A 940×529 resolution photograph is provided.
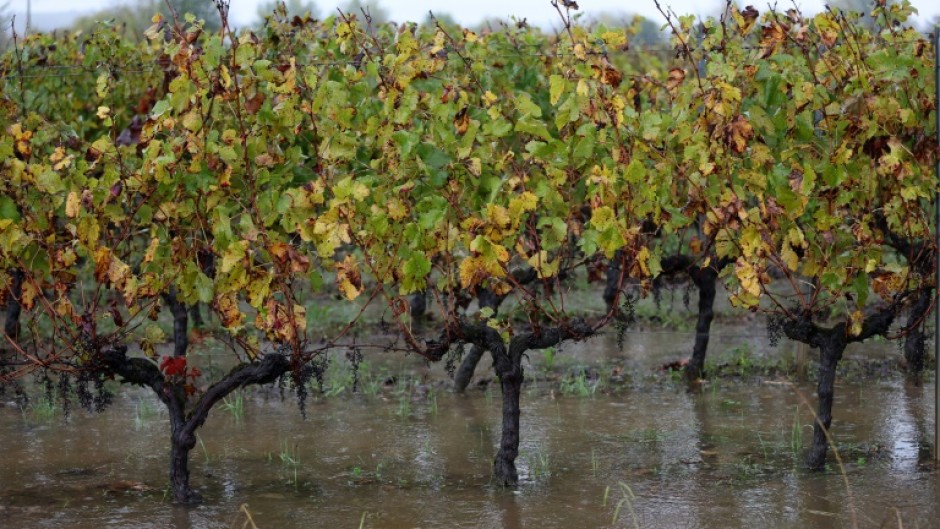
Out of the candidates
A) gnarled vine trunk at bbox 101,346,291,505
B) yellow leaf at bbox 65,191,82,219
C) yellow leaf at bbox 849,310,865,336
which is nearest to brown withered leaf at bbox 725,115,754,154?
yellow leaf at bbox 849,310,865,336

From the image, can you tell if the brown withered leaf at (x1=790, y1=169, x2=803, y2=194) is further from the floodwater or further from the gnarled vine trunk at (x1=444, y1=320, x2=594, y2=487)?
the gnarled vine trunk at (x1=444, y1=320, x2=594, y2=487)

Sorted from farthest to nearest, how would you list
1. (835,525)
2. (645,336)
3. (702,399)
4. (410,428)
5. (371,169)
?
1. (645,336)
2. (702,399)
3. (410,428)
4. (371,169)
5. (835,525)

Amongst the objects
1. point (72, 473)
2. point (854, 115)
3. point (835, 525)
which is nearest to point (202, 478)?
point (72, 473)

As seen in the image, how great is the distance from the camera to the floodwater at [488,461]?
17.7 feet

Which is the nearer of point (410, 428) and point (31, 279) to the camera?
point (31, 279)

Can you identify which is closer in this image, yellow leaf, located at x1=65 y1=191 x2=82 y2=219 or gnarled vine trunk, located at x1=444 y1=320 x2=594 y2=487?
yellow leaf, located at x1=65 y1=191 x2=82 y2=219

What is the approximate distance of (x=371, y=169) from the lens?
19.6 feet

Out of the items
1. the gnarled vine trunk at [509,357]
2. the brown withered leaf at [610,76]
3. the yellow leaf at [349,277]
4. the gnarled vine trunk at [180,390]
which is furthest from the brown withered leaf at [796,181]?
the gnarled vine trunk at [180,390]

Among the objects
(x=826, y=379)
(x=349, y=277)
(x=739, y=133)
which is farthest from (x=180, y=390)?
(x=826, y=379)

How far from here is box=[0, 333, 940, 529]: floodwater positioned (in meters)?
5.39

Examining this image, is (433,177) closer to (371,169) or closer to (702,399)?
(371,169)

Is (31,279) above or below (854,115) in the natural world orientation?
below

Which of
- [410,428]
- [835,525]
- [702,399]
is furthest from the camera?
[702,399]

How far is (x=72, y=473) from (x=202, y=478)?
68 cm
